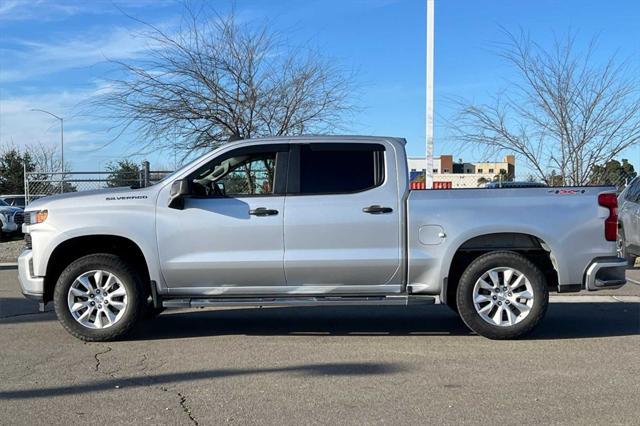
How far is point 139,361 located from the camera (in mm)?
5766

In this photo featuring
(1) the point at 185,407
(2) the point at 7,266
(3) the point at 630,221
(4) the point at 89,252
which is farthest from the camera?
(2) the point at 7,266

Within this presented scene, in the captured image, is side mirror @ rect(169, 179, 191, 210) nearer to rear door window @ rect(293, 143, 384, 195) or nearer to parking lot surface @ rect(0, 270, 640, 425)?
rear door window @ rect(293, 143, 384, 195)

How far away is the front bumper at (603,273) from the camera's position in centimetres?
629

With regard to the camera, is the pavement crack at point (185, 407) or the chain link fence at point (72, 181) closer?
the pavement crack at point (185, 407)

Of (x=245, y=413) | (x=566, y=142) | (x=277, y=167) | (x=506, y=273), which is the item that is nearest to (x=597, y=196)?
(x=506, y=273)

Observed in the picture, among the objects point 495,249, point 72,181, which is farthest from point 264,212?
point 72,181

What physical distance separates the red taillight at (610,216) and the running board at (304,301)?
1.87 meters

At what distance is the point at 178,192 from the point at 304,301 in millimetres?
1659

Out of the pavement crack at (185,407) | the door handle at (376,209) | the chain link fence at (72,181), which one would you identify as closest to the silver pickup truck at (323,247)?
the door handle at (376,209)

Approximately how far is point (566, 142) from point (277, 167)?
1115 centimetres

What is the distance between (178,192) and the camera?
6.19 metres

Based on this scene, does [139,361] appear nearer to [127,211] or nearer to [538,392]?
[127,211]

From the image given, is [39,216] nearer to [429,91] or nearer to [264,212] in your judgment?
[264,212]

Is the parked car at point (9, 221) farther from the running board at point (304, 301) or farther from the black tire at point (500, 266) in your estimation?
the black tire at point (500, 266)
